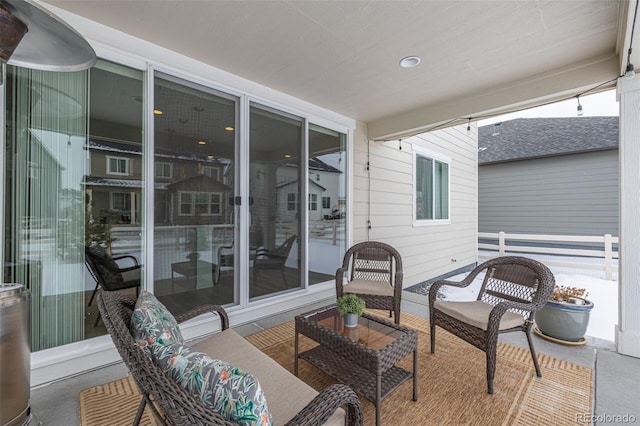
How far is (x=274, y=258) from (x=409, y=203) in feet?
10.2

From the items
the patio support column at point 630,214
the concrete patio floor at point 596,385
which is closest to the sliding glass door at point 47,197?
the concrete patio floor at point 596,385

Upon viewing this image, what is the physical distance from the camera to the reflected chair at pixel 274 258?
3342mm

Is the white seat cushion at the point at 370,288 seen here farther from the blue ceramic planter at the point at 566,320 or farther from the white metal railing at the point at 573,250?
the white metal railing at the point at 573,250

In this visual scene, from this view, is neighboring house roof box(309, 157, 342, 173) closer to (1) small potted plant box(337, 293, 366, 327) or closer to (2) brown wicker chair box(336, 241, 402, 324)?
(2) brown wicker chair box(336, 241, 402, 324)

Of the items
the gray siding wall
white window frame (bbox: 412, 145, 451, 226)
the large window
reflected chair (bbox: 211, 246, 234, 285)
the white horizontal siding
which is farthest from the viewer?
the gray siding wall

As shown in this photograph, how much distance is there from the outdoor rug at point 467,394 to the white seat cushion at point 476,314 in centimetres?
43

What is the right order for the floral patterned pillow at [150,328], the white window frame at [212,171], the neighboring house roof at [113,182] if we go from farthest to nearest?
the white window frame at [212,171], the neighboring house roof at [113,182], the floral patterned pillow at [150,328]

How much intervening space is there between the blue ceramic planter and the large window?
2.95 m

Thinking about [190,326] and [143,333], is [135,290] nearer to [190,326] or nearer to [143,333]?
[190,326]

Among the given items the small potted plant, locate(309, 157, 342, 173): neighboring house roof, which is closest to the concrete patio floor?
the small potted plant

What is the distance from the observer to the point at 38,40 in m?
1.41

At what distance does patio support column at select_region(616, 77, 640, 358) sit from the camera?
2477mm

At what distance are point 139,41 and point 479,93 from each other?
144 inches

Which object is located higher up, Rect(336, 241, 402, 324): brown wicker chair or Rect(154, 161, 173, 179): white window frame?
Rect(154, 161, 173, 179): white window frame
